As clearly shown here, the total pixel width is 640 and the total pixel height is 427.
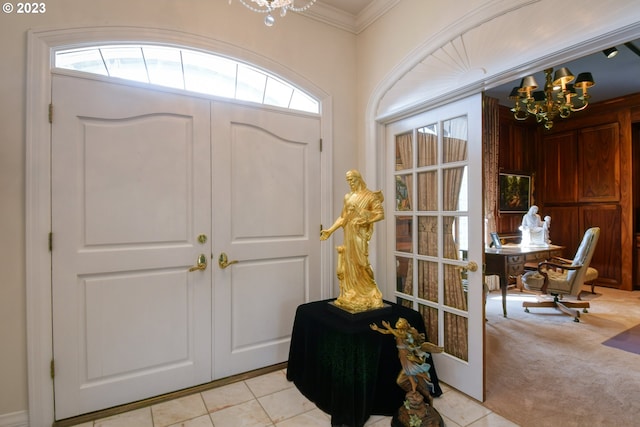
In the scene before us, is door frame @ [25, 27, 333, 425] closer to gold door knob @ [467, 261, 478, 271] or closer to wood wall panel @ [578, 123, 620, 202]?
gold door knob @ [467, 261, 478, 271]

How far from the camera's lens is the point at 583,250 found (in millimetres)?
3809

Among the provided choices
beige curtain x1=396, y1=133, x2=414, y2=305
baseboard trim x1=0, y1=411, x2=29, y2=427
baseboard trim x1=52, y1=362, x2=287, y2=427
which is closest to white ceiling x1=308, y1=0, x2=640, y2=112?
beige curtain x1=396, y1=133, x2=414, y2=305

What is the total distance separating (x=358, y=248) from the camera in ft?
7.18

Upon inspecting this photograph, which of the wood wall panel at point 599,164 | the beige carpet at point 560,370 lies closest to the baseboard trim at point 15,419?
the beige carpet at point 560,370

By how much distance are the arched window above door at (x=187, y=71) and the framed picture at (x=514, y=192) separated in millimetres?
4177

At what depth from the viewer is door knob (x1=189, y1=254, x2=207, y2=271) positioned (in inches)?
93.2

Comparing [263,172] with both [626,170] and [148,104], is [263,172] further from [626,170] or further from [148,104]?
[626,170]

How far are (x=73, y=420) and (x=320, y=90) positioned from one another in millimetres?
2936

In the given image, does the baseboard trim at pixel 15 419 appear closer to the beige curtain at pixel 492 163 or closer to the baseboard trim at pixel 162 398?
the baseboard trim at pixel 162 398

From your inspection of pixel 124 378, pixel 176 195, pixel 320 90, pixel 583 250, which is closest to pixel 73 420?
pixel 124 378

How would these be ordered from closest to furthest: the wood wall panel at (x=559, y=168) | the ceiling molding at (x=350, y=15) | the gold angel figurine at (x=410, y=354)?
1. the gold angel figurine at (x=410, y=354)
2. the ceiling molding at (x=350, y=15)
3. the wood wall panel at (x=559, y=168)

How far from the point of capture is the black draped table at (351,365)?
6.19ft

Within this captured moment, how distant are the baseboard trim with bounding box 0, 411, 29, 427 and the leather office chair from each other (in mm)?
4850

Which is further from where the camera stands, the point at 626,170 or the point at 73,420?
the point at 626,170
